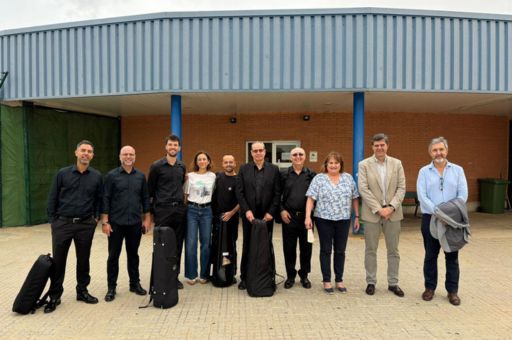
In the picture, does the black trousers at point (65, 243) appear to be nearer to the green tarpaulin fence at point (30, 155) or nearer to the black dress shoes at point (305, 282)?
the black dress shoes at point (305, 282)

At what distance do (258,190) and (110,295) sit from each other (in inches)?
79.8

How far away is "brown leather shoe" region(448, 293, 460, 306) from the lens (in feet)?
13.2

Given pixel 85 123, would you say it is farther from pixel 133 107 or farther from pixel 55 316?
pixel 55 316

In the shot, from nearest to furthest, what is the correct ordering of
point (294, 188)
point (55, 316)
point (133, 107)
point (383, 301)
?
point (55, 316)
point (383, 301)
point (294, 188)
point (133, 107)

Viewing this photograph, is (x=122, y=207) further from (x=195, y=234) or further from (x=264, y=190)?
(x=264, y=190)

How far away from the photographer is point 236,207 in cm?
457

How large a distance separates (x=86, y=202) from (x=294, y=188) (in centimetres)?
230

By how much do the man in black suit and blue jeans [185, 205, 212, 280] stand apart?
0.48m

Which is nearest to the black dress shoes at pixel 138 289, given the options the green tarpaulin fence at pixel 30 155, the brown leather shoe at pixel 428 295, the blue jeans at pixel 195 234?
the blue jeans at pixel 195 234

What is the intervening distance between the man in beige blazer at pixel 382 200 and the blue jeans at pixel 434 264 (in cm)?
30

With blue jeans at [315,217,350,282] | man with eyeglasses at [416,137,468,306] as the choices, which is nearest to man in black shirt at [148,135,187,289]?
blue jeans at [315,217,350,282]

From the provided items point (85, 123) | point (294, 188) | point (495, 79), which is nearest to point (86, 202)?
point (294, 188)

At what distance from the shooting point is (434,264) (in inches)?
163

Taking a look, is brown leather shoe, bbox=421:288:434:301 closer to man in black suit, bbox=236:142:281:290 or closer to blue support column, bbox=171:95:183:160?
man in black suit, bbox=236:142:281:290
